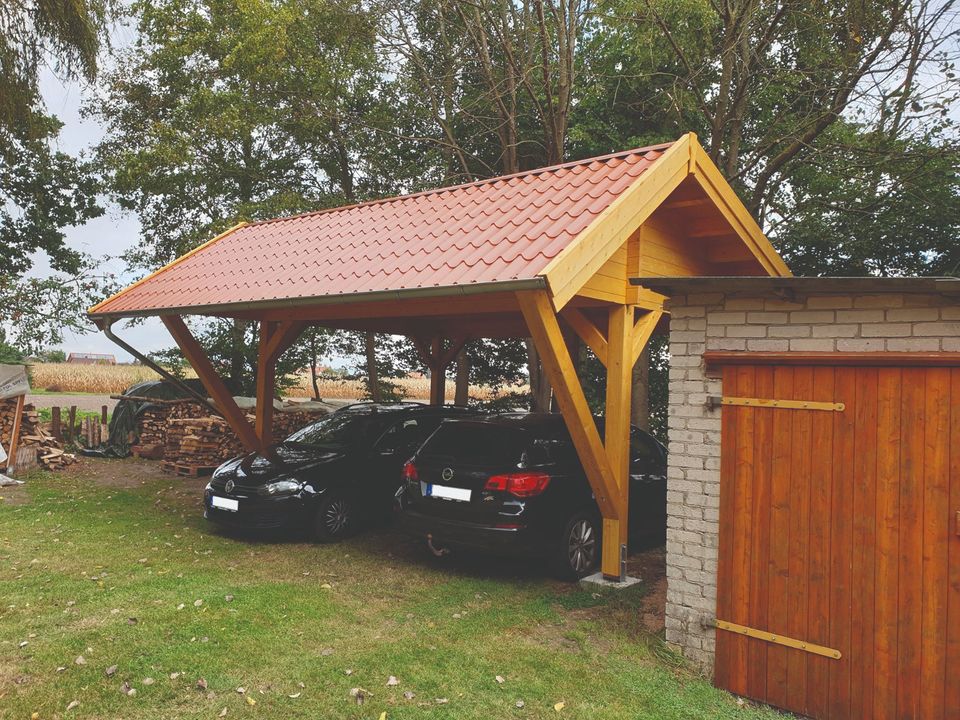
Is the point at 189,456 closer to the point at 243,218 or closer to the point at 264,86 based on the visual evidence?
the point at 243,218

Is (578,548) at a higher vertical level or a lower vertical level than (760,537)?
lower

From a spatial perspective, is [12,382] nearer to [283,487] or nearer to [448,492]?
[283,487]

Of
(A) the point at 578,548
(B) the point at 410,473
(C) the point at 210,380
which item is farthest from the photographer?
(C) the point at 210,380

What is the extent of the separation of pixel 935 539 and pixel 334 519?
19.7ft

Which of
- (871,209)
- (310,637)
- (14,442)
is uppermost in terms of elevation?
(871,209)

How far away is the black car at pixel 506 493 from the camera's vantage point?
6312 mm

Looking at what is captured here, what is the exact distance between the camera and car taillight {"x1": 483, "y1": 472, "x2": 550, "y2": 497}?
6.30 m

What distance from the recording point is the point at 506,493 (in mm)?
6305

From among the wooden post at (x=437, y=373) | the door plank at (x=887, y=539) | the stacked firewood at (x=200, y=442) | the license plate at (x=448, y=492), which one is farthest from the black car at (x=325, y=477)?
the door plank at (x=887, y=539)

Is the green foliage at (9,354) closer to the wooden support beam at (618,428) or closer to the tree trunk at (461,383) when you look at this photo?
the tree trunk at (461,383)

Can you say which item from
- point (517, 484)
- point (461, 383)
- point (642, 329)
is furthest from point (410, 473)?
point (461, 383)

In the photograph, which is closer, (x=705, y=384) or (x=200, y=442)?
(x=705, y=384)

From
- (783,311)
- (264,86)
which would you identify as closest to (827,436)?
(783,311)

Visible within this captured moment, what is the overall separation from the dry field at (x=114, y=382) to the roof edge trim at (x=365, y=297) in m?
12.7
